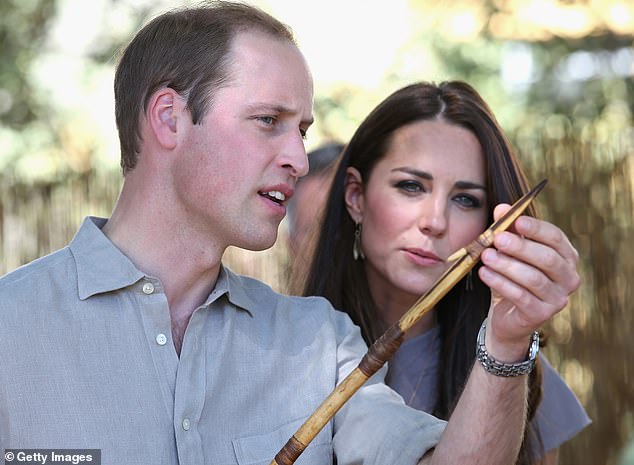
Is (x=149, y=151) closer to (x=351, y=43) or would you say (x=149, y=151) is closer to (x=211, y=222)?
(x=211, y=222)

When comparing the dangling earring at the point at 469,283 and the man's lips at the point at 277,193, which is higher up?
the man's lips at the point at 277,193

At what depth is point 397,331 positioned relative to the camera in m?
2.05

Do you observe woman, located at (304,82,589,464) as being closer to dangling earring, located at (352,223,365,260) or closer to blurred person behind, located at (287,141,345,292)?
dangling earring, located at (352,223,365,260)

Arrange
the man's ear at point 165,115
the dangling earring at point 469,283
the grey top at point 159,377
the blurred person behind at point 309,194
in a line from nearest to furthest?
the grey top at point 159,377 < the man's ear at point 165,115 < the dangling earring at point 469,283 < the blurred person behind at point 309,194

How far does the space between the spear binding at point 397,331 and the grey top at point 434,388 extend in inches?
52.5

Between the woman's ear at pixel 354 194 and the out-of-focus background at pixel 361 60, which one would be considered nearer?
the woman's ear at pixel 354 194

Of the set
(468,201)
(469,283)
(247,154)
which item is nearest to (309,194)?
(469,283)

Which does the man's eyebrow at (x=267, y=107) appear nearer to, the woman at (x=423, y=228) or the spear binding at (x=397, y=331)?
the spear binding at (x=397, y=331)

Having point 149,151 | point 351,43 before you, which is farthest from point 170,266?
point 351,43

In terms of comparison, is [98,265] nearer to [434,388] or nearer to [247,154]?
[247,154]

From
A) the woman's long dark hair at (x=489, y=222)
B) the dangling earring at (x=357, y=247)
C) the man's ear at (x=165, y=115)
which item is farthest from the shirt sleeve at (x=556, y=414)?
the man's ear at (x=165, y=115)

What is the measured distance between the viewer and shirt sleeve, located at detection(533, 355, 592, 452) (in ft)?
12.2

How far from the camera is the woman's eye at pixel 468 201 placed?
11.2 ft

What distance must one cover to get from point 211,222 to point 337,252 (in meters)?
1.14
